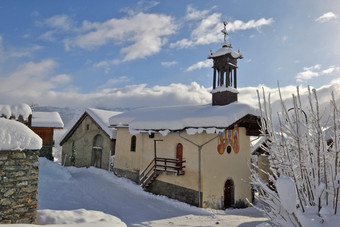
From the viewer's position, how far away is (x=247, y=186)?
15828mm

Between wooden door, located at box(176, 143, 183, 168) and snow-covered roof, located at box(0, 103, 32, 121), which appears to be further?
wooden door, located at box(176, 143, 183, 168)

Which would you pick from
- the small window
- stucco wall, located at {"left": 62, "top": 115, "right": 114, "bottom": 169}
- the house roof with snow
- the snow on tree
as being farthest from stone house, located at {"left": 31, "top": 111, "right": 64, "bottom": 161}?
the snow on tree

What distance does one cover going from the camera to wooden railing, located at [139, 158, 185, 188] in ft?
47.0

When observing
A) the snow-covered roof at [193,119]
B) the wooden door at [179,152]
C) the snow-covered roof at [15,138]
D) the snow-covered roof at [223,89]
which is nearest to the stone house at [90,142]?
the snow-covered roof at [193,119]

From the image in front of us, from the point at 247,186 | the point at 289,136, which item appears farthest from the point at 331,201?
the point at 247,186

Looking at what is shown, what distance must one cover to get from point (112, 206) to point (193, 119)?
6193 mm

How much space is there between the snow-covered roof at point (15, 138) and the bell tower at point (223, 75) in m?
12.2

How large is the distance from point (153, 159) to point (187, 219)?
5.67 meters

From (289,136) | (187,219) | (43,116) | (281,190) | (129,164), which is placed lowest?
(187,219)

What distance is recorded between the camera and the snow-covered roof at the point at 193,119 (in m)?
13.1

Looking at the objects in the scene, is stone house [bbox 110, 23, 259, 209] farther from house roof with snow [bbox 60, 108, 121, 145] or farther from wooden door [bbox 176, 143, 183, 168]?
house roof with snow [bbox 60, 108, 121, 145]

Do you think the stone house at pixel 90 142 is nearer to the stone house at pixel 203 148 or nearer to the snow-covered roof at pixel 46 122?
the snow-covered roof at pixel 46 122

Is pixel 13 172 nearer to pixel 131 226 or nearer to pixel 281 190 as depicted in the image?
pixel 131 226

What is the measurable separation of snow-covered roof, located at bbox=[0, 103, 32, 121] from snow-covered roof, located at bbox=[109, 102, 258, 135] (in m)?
8.04
